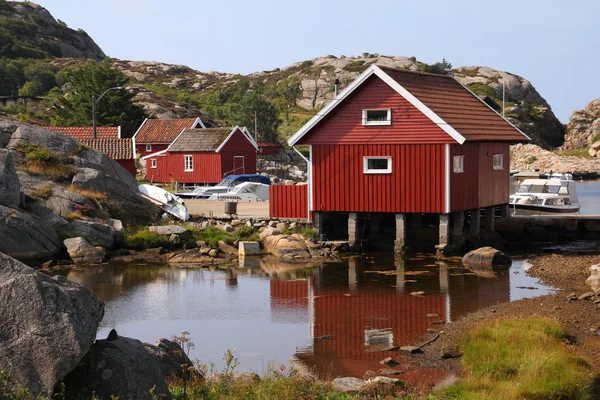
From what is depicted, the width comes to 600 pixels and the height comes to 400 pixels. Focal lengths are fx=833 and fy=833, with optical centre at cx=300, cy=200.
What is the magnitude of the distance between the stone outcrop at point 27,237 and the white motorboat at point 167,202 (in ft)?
21.6

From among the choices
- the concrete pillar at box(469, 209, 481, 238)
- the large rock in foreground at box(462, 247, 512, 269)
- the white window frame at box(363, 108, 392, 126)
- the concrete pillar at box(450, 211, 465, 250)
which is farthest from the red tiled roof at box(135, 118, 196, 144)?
the large rock in foreground at box(462, 247, 512, 269)

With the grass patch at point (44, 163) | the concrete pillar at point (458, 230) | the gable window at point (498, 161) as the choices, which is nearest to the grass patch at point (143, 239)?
the grass patch at point (44, 163)

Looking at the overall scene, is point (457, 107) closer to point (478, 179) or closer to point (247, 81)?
point (478, 179)

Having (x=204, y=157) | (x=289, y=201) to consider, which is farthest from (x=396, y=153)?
(x=204, y=157)

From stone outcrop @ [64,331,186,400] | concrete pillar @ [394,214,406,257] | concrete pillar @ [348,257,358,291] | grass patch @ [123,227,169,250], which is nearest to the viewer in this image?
stone outcrop @ [64,331,186,400]

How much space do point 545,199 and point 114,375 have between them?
1349 inches

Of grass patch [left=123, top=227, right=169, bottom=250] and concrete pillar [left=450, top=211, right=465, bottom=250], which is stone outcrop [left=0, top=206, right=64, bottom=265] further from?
concrete pillar [left=450, top=211, right=465, bottom=250]

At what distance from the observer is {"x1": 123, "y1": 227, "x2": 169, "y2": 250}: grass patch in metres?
32.0

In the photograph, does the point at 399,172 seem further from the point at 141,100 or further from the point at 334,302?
the point at 141,100

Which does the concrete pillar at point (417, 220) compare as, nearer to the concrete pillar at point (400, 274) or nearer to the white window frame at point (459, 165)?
the white window frame at point (459, 165)

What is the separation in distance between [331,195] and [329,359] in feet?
49.6

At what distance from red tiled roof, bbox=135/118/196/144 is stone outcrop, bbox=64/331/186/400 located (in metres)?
52.8

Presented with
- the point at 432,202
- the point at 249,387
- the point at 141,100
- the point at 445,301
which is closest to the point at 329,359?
the point at 249,387

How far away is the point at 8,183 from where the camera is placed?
29203 millimetres
